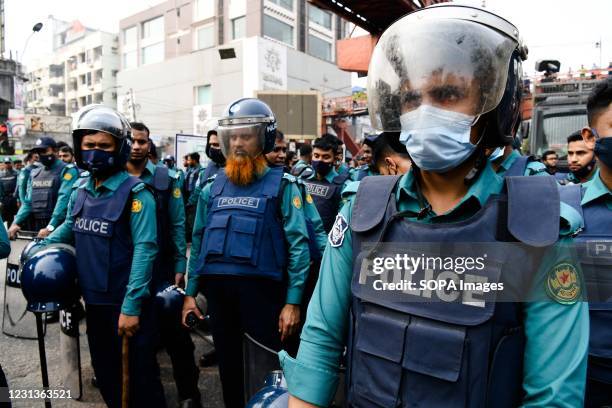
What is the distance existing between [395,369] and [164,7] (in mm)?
46900

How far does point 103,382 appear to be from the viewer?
2.73 metres

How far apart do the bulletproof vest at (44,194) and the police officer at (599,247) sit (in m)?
6.05

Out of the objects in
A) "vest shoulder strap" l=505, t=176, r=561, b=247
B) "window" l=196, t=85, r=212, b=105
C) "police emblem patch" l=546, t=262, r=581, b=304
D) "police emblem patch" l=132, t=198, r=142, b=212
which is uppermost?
"window" l=196, t=85, r=212, b=105

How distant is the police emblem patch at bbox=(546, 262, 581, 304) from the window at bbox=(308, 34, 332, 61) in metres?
41.9

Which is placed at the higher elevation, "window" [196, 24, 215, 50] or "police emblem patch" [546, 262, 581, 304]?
"window" [196, 24, 215, 50]

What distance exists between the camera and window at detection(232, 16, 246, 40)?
1448 inches

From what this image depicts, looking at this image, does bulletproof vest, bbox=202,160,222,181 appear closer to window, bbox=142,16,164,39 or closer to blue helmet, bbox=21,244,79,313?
blue helmet, bbox=21,244,79,313

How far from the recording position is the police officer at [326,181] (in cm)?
522

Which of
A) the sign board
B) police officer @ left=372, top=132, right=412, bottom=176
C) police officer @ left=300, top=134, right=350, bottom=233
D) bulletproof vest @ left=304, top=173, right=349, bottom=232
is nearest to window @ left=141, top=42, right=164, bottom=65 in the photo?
the sign board

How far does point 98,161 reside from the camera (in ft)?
9.21

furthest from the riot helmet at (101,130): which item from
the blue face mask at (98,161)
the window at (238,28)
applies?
the window at (238,28)

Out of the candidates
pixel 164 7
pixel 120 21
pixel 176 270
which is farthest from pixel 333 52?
pixel 176 270

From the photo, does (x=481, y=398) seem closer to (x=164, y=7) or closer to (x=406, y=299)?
(x=406, y=299)

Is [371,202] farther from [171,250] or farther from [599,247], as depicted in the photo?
[171,250]
